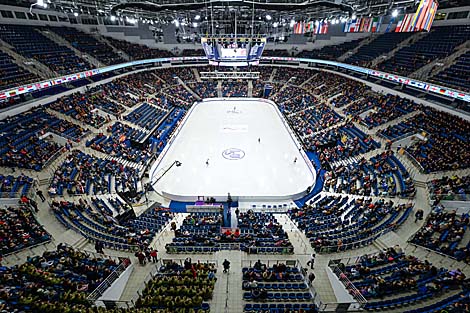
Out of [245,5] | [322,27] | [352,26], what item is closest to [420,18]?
[352,26]

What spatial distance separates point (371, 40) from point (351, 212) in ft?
108

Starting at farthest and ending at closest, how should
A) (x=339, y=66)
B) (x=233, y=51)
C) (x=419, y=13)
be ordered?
(x=339, y=66), (x=233, y=51), (x=419, y=13)

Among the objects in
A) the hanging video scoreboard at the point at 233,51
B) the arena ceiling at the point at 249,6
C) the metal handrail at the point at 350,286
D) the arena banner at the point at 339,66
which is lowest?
the metal handrail at the point at 350,286

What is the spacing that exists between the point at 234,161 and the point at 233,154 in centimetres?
130

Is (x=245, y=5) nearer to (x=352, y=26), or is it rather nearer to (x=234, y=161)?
(x=234, y=161)

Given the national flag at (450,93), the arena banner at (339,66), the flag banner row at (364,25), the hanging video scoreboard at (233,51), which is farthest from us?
the flag banner row at (364,25)

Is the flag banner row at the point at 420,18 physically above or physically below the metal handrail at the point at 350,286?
above

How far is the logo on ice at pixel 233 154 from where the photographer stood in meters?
20.7

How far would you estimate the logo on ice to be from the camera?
20.7m

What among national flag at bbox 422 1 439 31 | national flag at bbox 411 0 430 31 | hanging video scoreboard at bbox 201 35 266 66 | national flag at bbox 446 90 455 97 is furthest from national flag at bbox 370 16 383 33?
national flag at bbox 446 90 455 97

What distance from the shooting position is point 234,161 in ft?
65.9

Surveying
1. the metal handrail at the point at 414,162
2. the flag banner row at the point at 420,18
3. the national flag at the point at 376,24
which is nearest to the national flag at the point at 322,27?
the national flag at the point at 376,24

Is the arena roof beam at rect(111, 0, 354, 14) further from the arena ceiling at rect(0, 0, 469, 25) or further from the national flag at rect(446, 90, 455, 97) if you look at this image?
the national flag at rect(446, 90, 455, 97)

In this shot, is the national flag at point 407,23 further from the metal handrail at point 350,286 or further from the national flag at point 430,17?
the metal handrail at point 350,286
